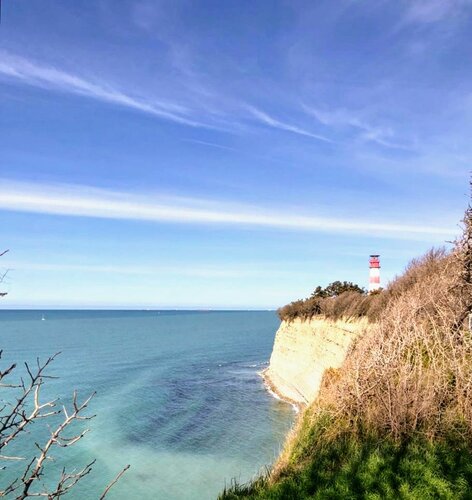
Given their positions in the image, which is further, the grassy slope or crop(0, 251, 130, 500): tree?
the grassy slope

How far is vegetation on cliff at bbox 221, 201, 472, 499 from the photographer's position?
9.95 meters

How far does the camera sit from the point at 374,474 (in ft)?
33.3

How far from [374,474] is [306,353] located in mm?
25624

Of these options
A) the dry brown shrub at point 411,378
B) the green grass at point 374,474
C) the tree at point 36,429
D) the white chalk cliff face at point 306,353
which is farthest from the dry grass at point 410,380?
the white chalk cliff face at point 306,353

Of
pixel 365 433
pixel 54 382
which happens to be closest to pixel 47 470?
pixel 365 433

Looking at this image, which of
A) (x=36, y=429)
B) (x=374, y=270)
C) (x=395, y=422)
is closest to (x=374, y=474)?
(x=395, y=422)

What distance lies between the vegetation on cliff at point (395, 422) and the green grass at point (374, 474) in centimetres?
2

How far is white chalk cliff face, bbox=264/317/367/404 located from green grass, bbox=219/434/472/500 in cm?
1575

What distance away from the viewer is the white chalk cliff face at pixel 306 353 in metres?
29.9

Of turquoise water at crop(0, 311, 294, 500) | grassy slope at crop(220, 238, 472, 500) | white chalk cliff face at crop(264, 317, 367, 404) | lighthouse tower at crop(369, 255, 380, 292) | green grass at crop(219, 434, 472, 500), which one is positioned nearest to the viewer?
green grass at crop(219, 434, 472, 500)

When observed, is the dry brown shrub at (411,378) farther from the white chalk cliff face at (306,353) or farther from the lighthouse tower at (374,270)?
the lighthouse tower at (374,270)

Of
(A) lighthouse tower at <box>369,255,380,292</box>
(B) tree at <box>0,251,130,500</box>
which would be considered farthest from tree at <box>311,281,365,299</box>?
(B) tree at <box>0,251,130,500</box>

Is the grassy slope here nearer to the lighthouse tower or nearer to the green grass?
the green grass

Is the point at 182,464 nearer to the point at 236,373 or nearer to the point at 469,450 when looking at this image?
the point at 469,450
